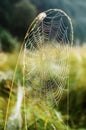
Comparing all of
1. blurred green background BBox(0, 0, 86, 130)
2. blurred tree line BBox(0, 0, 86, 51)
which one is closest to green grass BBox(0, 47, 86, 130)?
blurred green background BBox(0, 0, 86, 130)

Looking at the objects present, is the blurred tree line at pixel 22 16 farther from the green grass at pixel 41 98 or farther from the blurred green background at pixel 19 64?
the green grass at pixel 41 98

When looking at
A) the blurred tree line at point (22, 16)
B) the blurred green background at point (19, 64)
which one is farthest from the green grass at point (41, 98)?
the blurred tree line at point (22, 16)

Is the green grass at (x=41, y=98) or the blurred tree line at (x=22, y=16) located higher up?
the blurred tree line at (x=22, y=16)

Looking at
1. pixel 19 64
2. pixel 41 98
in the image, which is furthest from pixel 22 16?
pixel 41 98

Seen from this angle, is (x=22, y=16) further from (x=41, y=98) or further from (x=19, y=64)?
(x=41, y=98)

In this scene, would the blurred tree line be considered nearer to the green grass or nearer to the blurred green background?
the blurred green background

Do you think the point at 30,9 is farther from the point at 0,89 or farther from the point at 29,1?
the point at 0,89

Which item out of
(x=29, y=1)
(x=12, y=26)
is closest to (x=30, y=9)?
(x=29, y=1)
